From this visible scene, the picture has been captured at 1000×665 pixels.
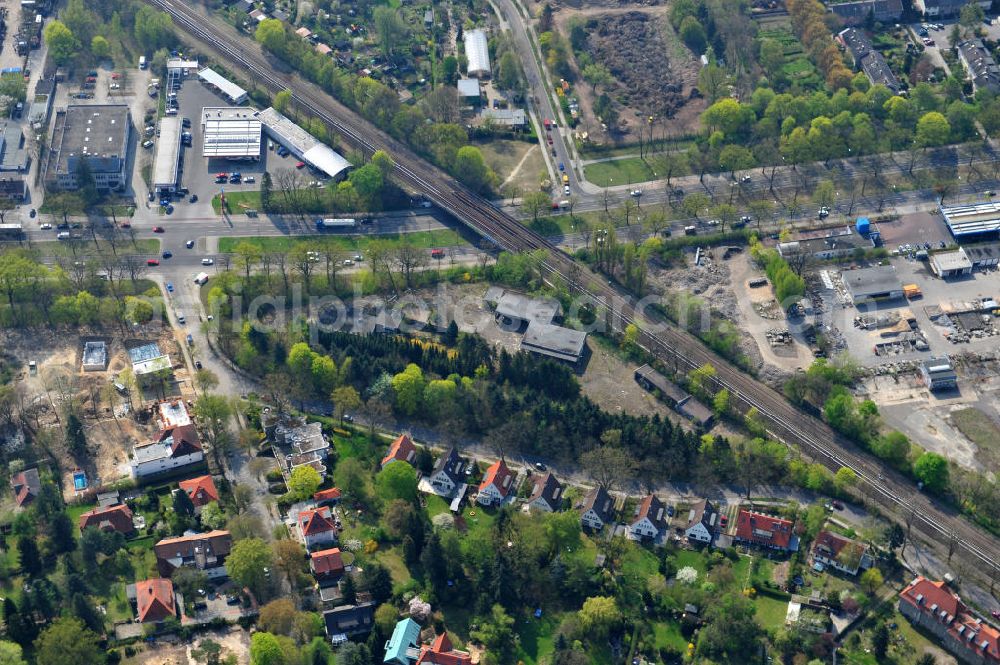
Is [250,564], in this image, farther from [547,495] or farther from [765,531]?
[765,531]

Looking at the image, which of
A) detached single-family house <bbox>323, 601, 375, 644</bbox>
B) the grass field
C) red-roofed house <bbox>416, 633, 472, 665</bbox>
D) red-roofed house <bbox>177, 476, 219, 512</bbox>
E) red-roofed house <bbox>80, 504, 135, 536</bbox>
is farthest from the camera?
the grass field

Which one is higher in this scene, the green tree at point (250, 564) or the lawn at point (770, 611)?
the green tree at point (250, 564)

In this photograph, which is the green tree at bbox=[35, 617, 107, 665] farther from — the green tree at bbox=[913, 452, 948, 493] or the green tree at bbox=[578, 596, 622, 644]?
the green tree at bbox=[913, 452, 948, 493]

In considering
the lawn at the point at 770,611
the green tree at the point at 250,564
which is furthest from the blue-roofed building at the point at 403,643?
the lawn at the point at 770,611

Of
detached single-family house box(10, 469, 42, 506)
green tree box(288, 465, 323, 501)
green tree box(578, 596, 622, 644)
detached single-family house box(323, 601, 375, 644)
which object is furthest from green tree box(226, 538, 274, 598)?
green tree box(578, 596, 622, 644)

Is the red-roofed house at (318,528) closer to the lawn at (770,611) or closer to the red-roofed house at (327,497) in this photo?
the red-roofed house at (327,497)

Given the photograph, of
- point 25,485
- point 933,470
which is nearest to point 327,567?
point 25,485

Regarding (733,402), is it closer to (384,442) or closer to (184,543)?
(384,442)
